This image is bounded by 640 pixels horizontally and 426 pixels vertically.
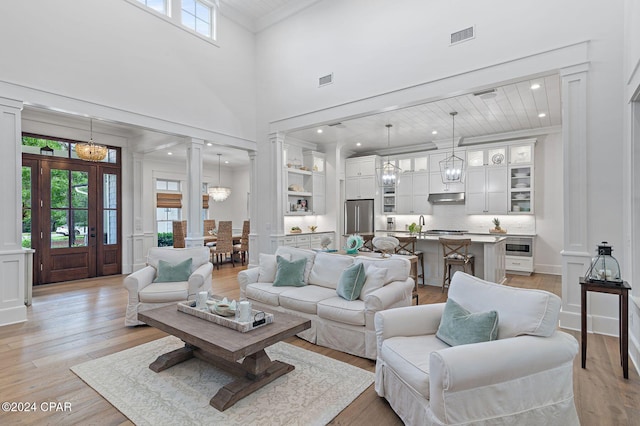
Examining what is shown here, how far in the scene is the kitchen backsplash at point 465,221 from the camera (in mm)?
→ 7543

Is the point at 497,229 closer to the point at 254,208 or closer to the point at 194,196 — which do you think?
the point at 254,208

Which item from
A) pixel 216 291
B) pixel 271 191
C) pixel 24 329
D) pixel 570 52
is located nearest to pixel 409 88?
pixel 570 52

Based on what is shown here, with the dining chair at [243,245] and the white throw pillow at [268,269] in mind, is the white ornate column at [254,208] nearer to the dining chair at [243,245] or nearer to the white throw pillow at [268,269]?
the dining chair at [243,245]

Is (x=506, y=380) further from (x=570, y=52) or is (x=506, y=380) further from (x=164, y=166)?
(x=164, y=166)

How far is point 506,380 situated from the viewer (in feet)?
5.81

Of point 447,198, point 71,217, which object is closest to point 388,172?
point 447,198

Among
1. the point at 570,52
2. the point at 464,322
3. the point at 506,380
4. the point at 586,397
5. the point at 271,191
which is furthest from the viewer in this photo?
the point at 271,191

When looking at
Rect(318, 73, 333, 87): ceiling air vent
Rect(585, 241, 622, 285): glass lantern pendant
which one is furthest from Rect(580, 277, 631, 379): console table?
Rect(318, 73, 333, 87): ceiling air vent

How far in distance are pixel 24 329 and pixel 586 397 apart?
18.7 ft

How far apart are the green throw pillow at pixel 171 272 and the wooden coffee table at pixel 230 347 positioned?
139cm

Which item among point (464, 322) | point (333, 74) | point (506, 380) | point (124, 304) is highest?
point (333, 74)

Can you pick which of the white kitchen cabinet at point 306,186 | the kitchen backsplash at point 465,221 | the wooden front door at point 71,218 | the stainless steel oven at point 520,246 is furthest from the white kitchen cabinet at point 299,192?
the stainless steel oven at point 520,246

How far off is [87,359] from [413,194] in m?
7.88

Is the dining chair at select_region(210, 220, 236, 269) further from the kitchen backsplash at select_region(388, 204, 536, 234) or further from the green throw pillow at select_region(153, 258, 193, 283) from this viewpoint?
the kitchen backsplash at select_region(388, 204, 536, 234)
